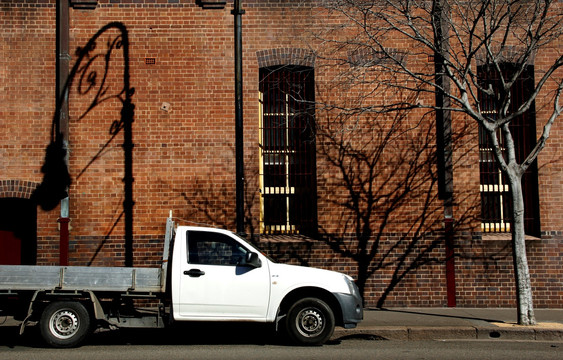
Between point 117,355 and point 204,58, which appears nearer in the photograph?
point 117,355

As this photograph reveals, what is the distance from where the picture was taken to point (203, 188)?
12.5 m

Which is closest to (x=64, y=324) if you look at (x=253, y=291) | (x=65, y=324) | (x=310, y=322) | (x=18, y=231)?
(x=65, y=324)

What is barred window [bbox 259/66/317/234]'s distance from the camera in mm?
12930

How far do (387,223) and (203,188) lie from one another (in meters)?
3.98

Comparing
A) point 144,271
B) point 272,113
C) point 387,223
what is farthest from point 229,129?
point 144,271

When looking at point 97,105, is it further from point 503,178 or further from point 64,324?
point 503,178

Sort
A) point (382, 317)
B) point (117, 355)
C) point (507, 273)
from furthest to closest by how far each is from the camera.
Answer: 1. point (507, 273)
2. point (382, 317)
3. point (117, 355)

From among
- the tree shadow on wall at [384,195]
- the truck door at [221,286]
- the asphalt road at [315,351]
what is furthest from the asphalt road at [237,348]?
the tree shadow on wall at [384,195]

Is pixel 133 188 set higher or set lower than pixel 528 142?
lower

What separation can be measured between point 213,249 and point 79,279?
6.55 feet

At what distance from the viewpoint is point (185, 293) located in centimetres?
860

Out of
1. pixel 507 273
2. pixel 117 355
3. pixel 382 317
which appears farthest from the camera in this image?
pixel 507 273

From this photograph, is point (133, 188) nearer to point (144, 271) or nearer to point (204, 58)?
point (204, 58)

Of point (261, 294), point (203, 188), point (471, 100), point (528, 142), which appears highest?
point (471, 100)
